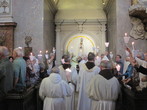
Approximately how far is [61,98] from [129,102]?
62.3 inches

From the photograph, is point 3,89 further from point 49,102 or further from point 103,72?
point 103,72

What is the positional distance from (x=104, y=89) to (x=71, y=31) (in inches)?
489

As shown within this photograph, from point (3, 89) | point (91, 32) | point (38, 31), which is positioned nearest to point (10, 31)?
point (38, 31)

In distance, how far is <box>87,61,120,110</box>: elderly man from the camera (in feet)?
15.7

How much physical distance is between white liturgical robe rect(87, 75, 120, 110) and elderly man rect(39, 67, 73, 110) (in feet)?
2.12

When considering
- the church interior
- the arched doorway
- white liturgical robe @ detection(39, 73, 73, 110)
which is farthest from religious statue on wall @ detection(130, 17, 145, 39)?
white liturgical robe @ detection(39, 73, 73, 110)

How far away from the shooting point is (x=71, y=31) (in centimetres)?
1691

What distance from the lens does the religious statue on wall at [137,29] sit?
11305 millimetres

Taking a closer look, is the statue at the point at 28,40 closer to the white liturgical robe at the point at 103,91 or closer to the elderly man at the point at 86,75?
the elderly man at the point at 86,75

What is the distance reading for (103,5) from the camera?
1695 cm

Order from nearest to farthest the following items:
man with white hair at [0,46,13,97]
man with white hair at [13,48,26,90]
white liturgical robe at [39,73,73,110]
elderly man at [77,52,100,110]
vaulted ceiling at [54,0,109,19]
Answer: man with white hair at [0,46,13,97] < white liturgical robe at [39,73,73,110] < man with white hair at [13,48,26,90] < elderly man at [77,52,100,110] < vaulted ceiling at [54,0,109,19]

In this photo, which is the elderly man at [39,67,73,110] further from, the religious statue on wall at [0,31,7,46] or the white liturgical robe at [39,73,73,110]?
the religious statue on wall at [0,31,7,46]

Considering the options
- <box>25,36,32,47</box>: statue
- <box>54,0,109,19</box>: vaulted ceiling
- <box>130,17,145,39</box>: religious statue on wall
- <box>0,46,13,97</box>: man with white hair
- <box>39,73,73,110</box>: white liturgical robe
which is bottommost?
<box>39,73,73,110</box>: white liturgical robe

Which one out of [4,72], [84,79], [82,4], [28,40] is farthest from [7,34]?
[4,72]
